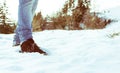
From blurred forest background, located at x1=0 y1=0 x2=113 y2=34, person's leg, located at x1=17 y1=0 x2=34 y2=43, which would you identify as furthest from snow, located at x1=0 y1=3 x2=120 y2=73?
blurred forest background, located at x1=0 y1=0 x2=113 y2=34

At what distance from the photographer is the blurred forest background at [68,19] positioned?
28.6 ft

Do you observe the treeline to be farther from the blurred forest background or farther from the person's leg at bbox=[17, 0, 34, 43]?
the person's leg at bbox=[17, 0, 34, 43]

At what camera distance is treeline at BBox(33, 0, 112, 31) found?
8.76 m

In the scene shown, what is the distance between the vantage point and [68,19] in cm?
922

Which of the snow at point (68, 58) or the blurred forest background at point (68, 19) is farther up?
the blurred forest background at point (68, 19)

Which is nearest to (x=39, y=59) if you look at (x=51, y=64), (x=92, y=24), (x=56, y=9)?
(x=51, y=64)

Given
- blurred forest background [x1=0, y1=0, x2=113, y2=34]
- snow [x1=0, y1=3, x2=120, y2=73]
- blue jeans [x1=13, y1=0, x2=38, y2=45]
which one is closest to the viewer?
snow [x1=0, y1=3, x2=120, y2=73]

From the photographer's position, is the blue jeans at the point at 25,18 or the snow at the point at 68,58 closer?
the snow at the point at 68,58

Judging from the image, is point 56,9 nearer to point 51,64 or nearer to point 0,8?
point 0,8

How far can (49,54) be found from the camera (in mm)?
3660

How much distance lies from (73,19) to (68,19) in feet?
0.46

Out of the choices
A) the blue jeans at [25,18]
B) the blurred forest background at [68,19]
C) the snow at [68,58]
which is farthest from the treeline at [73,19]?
the blue jeans at [25,18]

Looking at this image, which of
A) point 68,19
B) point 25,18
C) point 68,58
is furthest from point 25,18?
point 68,19

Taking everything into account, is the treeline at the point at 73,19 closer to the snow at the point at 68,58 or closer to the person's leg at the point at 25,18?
the snow at the point at 68,58
